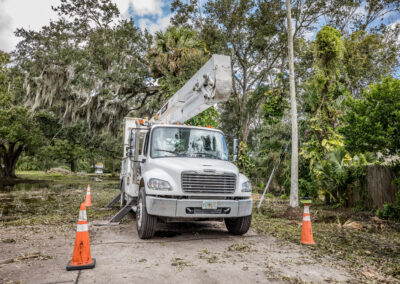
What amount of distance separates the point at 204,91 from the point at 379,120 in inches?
242

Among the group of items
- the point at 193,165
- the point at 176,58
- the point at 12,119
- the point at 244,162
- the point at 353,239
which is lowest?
the point at 353,239

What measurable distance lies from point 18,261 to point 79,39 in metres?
17.8

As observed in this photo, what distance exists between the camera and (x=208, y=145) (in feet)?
22.4

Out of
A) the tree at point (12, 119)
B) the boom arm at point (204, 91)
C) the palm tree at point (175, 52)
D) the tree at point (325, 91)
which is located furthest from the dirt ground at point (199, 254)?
the tree at point (12, 119)

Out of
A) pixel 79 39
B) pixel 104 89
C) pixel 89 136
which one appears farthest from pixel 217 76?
pixel 89 136

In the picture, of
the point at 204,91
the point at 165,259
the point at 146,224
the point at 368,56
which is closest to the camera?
the point at 165,259

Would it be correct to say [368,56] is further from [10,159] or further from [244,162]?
[10,159]

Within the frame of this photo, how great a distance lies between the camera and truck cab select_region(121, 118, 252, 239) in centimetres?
559

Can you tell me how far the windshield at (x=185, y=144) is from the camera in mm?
6535

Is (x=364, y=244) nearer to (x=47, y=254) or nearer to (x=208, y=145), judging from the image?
(x=208, y=145)

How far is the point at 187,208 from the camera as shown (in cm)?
Result: 557

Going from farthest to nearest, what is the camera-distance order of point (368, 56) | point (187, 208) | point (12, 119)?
point (12, 119) < point (368, 56) < point (187, 208)

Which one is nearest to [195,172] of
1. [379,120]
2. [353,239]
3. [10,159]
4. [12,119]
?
[353,239]

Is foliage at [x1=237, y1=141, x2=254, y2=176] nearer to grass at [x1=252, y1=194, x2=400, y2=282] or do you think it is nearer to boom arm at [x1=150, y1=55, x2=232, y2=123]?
grass at [x1=252, y1=194, x2=400, y2=282]
